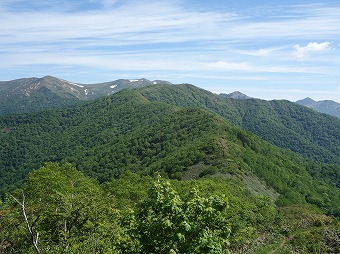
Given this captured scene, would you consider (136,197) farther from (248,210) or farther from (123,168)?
(123,168)

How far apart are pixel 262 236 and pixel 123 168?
138m

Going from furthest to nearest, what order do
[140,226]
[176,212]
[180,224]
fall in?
[140,226] < [176,212] < [180,224]

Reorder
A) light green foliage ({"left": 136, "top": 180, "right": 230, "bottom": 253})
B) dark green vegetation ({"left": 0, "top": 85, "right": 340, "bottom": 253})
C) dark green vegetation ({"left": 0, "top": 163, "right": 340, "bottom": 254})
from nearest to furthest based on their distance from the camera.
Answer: light green foliage ({"left": 136, "top": 180, "right": 230, "bottom": 253}) < dark green vegetation ({"left": 0, "top": 163, "right": 340, "bottom": 254}) < dark green vegetation ({"left": 0, "top": 85, "right": 340, "bottom": 253})

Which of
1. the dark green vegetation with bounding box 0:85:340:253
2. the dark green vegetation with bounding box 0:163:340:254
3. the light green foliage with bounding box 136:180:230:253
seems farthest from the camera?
the dark green vegetation with bounding box 0:85:340:253

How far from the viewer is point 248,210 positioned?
62781 mm

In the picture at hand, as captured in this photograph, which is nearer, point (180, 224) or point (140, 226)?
point (180, 224)

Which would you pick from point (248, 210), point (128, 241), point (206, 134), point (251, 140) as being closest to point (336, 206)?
point (251, 140)

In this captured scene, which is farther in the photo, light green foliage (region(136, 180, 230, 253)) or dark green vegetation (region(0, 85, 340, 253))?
dark green vegetation (region(0, 85, 340, 253))

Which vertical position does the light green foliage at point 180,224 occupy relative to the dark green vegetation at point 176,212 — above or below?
above

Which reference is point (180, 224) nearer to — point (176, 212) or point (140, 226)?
point (176, 212)

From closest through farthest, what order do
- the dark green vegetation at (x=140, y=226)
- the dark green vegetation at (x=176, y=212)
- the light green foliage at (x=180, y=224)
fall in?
1. the light green foliage at (x=180, y=224)
2. the dark green vegetation at (x=140, y=226)
3. the dark green vegetation at (x=176, y=212)

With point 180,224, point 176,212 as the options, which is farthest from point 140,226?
point 180,224

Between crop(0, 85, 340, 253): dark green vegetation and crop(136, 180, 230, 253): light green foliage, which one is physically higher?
crop(136, 180, 230, 253): light green foliage

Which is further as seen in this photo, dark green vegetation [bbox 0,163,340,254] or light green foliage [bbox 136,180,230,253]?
dark green vegetation [bbox 0,163,340,254]
